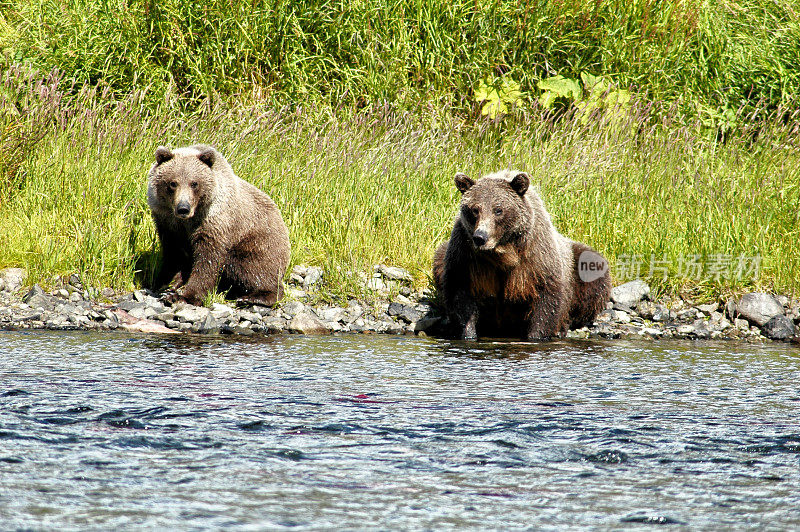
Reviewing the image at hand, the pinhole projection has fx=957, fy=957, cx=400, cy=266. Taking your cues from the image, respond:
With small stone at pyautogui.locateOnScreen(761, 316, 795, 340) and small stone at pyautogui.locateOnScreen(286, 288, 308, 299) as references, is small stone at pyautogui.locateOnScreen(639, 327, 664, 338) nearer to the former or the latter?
small stone at pyautogui.locateOnScreen(761, 316, 795, 340)

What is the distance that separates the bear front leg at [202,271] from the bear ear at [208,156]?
59cm

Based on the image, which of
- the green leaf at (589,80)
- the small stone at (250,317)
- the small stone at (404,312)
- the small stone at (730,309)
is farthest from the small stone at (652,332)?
the green leaf at (589,80)

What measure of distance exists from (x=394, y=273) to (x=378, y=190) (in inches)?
41.0

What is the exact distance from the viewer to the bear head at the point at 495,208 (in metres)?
6.27

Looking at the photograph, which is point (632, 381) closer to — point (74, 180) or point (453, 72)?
point (74, 180)

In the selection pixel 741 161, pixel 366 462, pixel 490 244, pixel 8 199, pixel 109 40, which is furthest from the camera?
pixel 109 40

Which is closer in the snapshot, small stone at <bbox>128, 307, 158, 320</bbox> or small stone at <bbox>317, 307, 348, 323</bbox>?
small stone at <bbox>128, 307, 158, 320</bbox>

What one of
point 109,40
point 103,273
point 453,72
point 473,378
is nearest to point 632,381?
point 473,378

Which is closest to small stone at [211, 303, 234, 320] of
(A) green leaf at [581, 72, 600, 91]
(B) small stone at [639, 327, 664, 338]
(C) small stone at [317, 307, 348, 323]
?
(C) small stone at [317, 307, 348, 323]

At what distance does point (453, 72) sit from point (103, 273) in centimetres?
562

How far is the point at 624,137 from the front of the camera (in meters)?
9.64

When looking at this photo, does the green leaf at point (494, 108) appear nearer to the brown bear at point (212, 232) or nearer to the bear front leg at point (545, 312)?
the brown bear at point (212, 232)

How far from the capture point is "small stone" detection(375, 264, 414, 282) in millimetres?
7617

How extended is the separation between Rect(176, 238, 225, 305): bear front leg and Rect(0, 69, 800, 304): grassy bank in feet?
1.92
